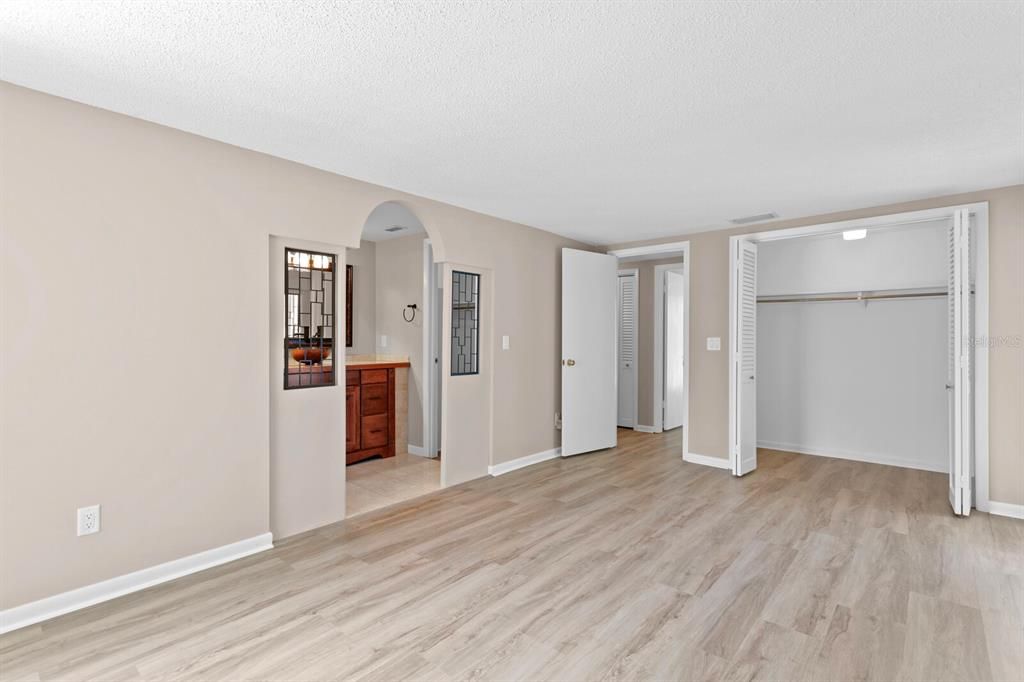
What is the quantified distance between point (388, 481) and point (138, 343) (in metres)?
2.37

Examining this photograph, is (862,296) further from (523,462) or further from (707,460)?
(523,462)

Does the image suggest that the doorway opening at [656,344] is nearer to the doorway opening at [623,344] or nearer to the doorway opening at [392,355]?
the doorway opening at [623,344]

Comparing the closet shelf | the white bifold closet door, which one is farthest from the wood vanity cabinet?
the white bifold closet door

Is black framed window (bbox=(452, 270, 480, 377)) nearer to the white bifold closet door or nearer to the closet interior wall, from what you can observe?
the closet interior wall

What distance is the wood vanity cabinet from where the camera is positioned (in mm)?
5062

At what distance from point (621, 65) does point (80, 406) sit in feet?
9.18

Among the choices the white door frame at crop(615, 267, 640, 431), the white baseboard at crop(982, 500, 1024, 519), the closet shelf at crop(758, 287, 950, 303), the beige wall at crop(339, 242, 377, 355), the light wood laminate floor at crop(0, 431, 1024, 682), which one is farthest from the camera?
the white door frame at crop(615, 267, 640, 431)

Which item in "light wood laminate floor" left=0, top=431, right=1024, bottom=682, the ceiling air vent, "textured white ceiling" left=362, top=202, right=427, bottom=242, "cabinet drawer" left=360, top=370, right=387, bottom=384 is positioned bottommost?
"light wood laminate floor" left=0, top=431, right=1024, bottom=682

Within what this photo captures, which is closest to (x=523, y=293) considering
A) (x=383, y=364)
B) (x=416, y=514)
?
(x=383, y=364)

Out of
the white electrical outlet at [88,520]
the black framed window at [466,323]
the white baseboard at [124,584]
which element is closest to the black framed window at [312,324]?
the white baseboard at [124,584]

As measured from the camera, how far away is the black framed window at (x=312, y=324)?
342 cm

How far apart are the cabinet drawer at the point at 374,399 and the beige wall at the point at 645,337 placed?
10.9 ft

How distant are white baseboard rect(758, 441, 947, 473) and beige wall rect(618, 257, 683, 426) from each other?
142 cm

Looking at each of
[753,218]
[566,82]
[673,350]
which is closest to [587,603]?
[566,82]
